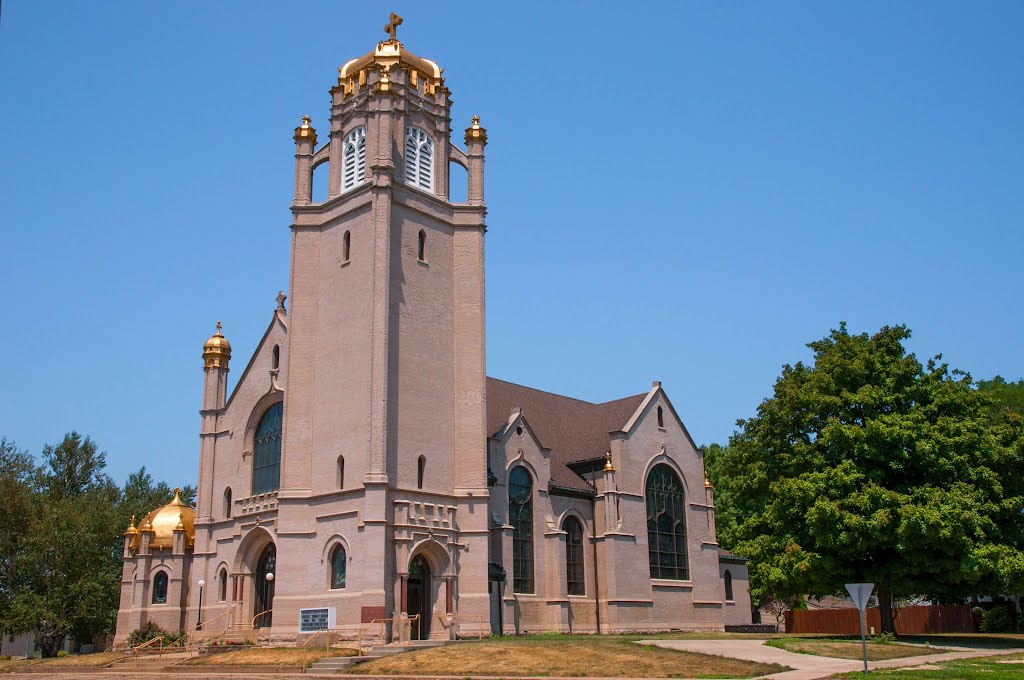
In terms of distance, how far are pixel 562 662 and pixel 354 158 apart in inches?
952

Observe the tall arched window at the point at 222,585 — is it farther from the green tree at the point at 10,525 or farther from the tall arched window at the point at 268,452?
the green tree at the point at 10,525

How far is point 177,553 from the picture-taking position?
44062mm

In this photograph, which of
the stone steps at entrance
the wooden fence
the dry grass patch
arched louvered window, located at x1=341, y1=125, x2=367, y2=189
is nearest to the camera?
the stone steps at entrance

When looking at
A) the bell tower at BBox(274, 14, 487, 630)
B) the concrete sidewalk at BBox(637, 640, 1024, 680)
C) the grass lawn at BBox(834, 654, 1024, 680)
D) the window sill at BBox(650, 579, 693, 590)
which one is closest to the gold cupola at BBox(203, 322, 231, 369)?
the bell tower at BBox(274, 14, 487, 630)

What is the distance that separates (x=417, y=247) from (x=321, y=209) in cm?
484

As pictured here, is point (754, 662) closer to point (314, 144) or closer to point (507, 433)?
point (507, 433)

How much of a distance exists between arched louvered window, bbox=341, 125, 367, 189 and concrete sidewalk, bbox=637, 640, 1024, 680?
73.8 ft

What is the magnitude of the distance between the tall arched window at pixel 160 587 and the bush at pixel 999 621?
40.2m

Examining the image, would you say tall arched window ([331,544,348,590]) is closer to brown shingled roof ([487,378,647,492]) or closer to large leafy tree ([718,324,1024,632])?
brown shingled roof ([487,378,647,492])

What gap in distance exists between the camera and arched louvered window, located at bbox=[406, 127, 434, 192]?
136ft

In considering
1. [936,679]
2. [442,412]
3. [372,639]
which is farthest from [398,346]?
[936,679]

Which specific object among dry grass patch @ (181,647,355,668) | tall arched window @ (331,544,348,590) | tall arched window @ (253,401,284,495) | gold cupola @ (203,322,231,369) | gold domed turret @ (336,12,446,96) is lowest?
dry grass patch @ (181,647,355,668)

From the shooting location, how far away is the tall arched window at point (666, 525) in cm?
4728

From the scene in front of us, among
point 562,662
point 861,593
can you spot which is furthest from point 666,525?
point 861,593
